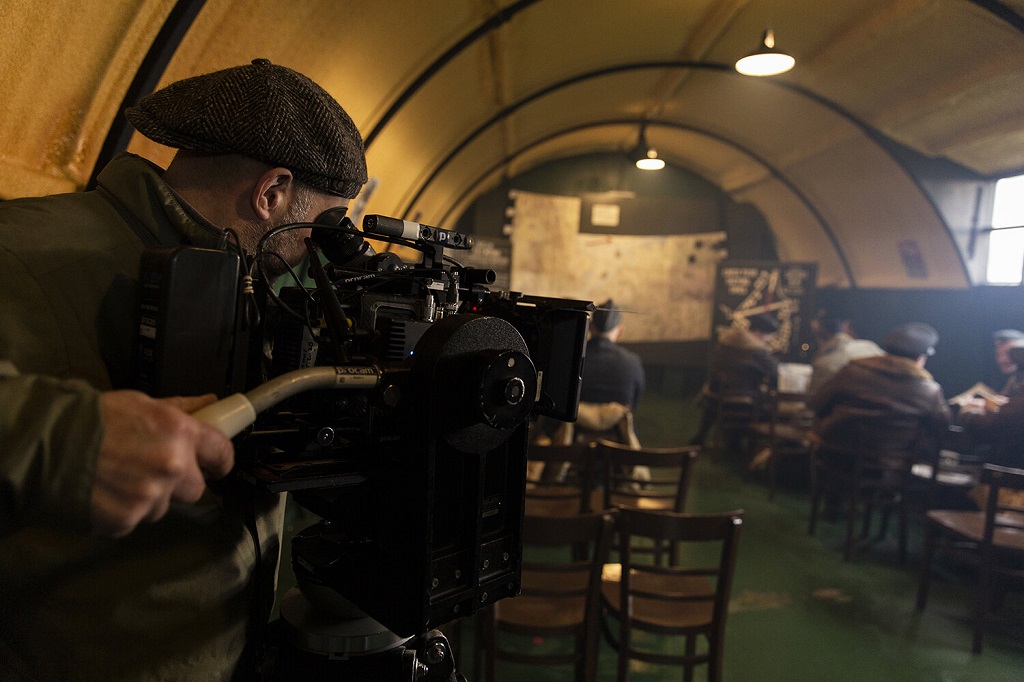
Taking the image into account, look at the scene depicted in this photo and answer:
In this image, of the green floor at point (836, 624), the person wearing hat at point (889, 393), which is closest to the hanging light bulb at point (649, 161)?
the person wearing hat at point (889, 393)

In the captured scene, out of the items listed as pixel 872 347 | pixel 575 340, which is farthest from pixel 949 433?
pixel 575 340

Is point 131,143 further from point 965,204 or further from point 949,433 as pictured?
point 965,204

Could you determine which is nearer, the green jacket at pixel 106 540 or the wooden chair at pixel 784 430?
the green jacket at pixel 106 540

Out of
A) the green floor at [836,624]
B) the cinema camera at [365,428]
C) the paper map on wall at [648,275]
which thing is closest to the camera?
the cinema camera at [365,428]

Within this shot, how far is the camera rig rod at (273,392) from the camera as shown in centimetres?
60

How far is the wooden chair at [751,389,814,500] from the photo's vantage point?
209 inches

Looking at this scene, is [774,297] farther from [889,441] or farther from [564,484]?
[564,484]

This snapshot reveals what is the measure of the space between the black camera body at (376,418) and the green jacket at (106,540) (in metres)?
0.14

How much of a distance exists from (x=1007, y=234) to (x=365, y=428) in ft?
25.4

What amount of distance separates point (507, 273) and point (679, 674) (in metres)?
5.37

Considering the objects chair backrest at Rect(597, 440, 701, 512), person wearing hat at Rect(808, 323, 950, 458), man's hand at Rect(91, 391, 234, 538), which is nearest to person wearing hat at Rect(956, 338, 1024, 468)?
person wearing hat at Rect(808, 323, 950, 458)

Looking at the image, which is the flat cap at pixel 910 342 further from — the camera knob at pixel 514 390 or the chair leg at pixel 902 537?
the camera knob at pixel 514 390

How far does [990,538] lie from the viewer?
301 cm

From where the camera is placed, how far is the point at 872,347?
6.01 m
